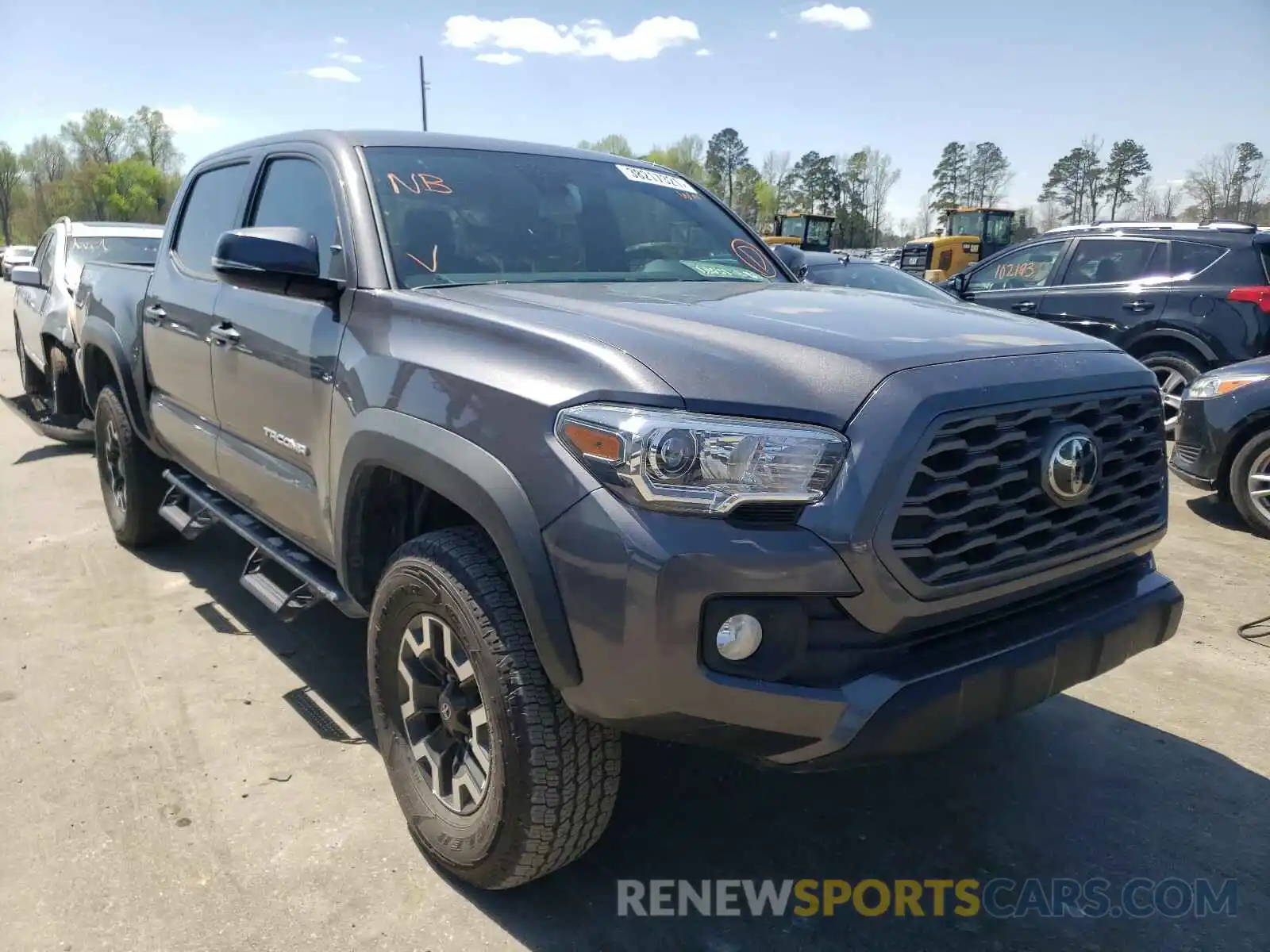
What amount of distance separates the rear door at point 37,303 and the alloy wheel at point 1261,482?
8.41 metres

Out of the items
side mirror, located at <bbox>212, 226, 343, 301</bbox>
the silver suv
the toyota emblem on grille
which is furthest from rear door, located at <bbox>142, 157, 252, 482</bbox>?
the toyota emblem on grille

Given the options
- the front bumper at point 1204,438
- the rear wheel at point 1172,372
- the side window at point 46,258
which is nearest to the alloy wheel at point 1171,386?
the rear wheel at point 1172,372

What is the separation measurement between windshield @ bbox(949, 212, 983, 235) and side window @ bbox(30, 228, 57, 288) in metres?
28.3

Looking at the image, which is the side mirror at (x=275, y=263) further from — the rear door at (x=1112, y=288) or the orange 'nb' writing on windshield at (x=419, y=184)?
the rear door at (x=1112, y=288)

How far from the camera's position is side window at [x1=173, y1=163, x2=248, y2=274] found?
4059mm

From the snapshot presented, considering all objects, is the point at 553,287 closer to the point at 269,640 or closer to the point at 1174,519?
the point at 269,640

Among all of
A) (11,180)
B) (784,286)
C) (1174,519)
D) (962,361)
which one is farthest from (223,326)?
(11,180)

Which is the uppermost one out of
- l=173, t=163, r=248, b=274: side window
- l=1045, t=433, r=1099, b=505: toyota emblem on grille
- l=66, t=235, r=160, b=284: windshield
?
l=173, t=163, r=248, b=274: side window

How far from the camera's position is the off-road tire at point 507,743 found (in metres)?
Result: 2.18

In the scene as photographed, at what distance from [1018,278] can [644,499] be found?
28.2ft

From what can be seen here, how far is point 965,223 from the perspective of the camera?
105 feet

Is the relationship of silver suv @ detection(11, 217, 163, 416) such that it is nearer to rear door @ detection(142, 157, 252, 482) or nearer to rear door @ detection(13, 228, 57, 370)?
rear door @ detection(13, 228, 57, 370)

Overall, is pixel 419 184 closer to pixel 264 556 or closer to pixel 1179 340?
pixel 264 556

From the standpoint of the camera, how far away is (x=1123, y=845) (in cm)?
276
